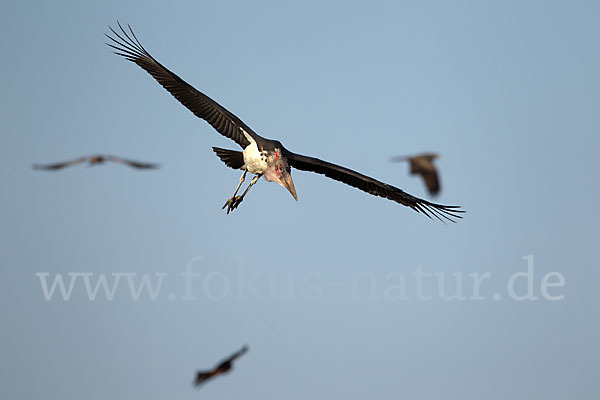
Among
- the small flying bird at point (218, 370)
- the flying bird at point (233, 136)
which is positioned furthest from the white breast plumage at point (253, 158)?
the small flying bird at point (218, 370)

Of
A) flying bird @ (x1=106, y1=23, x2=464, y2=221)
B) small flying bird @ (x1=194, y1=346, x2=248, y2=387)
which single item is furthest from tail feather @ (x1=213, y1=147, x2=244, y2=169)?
small flying bird @ (x1=194, y1=346, x2=248, y2=387)

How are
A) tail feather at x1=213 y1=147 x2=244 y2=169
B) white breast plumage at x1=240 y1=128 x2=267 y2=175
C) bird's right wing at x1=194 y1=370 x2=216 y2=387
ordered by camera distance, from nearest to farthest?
bird's right wing at x1=194 y1=370 x2=216 y2=387
white breast plumage at x1=240 y1=128 x2=267 y2=175
tail feather at x1=213 y1=147 x2=244 y2=169

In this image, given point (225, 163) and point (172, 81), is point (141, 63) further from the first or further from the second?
point (225, 163)

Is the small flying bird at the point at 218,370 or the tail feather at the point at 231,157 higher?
the tail feather at the point at 231,157

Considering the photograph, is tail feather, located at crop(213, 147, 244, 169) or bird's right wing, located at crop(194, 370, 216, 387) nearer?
bird's right wing, located at crop(194, 370, 216, 387)

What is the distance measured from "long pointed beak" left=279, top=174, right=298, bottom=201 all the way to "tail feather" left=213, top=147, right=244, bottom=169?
3.57 feet

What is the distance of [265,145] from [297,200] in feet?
5.23

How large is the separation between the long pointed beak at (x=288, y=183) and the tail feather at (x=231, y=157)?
109cm

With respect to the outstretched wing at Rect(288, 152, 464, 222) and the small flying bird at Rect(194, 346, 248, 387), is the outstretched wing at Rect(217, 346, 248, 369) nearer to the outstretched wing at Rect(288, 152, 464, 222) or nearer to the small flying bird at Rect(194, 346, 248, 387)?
the small flying bird at Rect(194, 346, 248, 387)

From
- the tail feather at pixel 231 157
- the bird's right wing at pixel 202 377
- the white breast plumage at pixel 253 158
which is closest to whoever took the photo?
the bird's right wing at pixel 202 377

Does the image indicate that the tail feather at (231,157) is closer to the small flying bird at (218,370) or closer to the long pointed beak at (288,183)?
the long pointed beak at (288,183)

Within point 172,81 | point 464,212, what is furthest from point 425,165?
point 172,81

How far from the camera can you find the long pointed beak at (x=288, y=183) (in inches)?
807

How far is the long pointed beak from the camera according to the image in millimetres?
20500
